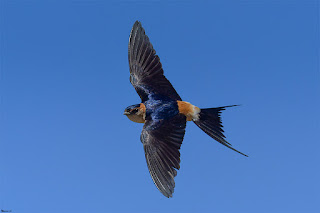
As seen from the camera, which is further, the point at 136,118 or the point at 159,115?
the point at 136,118

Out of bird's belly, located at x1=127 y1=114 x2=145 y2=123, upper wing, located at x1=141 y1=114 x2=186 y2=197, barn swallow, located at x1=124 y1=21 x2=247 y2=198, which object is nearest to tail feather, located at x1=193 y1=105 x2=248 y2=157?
barn swallow, located at x1=124 y1=21 x2=247 y2=198

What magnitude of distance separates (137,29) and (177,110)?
1.42 metres

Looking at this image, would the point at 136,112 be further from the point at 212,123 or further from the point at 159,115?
the point at 212,123

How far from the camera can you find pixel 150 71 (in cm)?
664

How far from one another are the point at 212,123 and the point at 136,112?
40.9 inches

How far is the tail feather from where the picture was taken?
600 centimetres

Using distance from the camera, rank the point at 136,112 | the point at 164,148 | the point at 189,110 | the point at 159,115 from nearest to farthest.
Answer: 1. the point at 164,148
2. the point at 159,115
3. the point at 136,112
4. the point at 189,110

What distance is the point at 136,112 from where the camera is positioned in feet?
19.6

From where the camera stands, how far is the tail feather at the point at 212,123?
19.7 feet

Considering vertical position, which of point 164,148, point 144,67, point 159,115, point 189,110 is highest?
point 144,67

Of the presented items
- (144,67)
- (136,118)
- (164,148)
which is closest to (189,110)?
(136,118)

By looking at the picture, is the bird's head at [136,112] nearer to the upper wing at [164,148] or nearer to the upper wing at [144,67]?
the upper wing at [164,148]

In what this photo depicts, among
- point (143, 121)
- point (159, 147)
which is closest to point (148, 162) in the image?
point (159, 147)

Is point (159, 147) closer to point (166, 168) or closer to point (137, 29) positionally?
point (166, 168)
